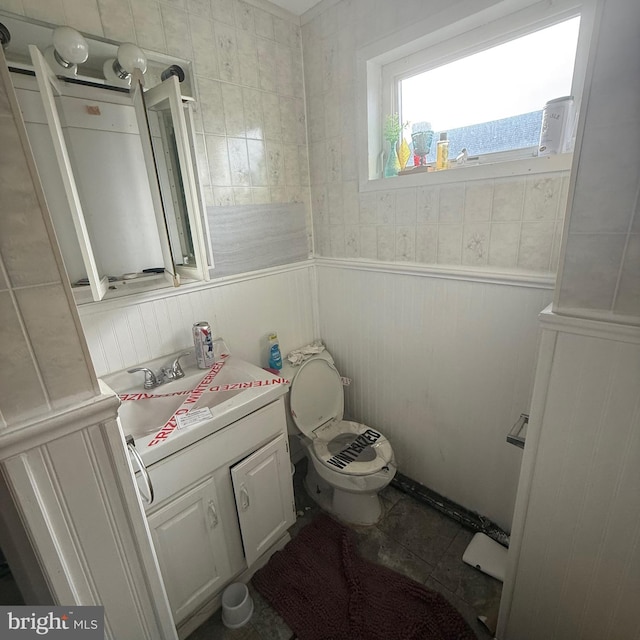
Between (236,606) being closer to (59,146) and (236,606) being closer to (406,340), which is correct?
(406,340)

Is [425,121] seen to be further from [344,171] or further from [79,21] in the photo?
[79,21]

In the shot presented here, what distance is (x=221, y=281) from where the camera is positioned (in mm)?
1569

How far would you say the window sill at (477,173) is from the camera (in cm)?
107

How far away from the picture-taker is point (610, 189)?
0.71 m

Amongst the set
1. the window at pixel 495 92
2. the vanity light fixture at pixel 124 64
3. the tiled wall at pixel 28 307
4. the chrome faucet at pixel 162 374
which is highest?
the vanity light fixture at pixel 124 64

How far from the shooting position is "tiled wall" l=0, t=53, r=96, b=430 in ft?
1.59

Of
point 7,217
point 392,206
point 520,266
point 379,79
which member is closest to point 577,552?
point 520,266

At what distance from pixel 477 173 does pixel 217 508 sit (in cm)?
152

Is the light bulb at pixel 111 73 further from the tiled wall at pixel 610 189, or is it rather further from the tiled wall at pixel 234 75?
the tiled wall at pixel 610 189

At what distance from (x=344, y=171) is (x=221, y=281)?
785 mm

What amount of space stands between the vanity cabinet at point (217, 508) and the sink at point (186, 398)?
0.14 ft

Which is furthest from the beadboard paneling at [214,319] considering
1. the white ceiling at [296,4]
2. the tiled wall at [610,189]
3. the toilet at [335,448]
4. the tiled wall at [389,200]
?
the tiled wall at [610,189]

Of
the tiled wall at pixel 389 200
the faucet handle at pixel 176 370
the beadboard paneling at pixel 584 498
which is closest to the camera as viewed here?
the beadboard paneling at pixel 584 498

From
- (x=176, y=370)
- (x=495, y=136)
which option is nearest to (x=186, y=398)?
→ (x=176, y=370)
